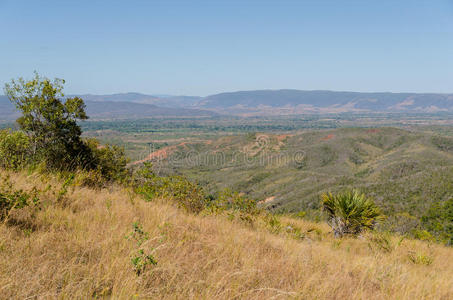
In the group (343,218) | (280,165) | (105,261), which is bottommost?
(280,165)

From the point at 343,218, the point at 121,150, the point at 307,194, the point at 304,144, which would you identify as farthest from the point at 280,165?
the point at 343,218

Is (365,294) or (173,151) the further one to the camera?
(173,151)

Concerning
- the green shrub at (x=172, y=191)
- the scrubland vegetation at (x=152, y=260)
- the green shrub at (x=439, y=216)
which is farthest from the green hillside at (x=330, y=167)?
the scrubland vegetation at (x=152, y=260)

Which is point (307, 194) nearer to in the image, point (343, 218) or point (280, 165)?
point (280, 165)

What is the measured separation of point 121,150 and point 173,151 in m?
84.7

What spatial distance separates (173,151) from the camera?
3920 inches

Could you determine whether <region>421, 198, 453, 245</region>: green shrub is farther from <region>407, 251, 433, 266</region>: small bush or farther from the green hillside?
<region>407, 251, 433, 266</region>: small bush

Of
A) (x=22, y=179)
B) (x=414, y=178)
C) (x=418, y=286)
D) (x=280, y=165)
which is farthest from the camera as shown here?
(x=280, y=165)

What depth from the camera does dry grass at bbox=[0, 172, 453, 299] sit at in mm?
1916

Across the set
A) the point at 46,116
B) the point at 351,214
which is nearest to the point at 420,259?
the point at 351,214

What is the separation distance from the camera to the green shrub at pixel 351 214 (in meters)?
6.68

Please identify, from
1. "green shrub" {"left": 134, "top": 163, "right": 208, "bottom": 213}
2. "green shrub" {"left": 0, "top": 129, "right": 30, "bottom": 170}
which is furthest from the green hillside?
"green shrub" {"left": 0, "top": 129, "right": 30, "bottom": 170}

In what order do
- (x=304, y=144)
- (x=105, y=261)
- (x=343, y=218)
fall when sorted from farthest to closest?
(x=304, y=144), (x=343, y=218), (x=105, y=261)

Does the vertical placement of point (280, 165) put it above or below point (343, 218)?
below
